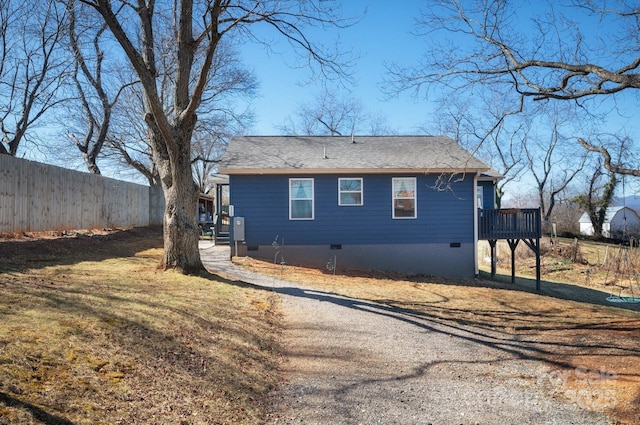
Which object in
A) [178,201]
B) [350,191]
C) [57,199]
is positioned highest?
[350,191]

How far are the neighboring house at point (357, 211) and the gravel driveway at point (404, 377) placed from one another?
21.7 ft

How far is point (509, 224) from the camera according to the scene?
1675 centimetres

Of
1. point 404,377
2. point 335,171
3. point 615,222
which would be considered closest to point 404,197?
point 335,171

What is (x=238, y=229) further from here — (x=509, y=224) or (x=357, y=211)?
(x=509, y=224)

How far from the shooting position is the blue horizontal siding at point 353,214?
15656mm

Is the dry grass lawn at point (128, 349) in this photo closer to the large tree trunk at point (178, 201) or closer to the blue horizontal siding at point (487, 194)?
the large tree trunk at point (178, 201)

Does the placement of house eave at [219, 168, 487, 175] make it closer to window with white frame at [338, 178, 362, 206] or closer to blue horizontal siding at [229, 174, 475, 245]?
blue horizontal siding at [229, 174, 475, 245]

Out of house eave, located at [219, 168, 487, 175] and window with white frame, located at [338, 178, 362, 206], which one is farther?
window with white frame, located at [338, 178, 362, 206]

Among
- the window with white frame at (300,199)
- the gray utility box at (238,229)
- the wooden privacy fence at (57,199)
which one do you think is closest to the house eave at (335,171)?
the window with white frame at (300,199)

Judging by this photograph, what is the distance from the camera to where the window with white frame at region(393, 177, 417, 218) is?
16078mm

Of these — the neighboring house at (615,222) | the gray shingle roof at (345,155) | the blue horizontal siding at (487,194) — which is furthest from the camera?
the neighboring house at (615,222)

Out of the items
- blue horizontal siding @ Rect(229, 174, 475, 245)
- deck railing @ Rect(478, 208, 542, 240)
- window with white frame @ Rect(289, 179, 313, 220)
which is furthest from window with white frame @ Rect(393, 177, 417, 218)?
window with white frame @ Rect(289, 179, 313, 220)

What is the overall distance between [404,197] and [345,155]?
2560mm

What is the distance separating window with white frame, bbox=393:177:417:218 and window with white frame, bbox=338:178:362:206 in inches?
48.1
